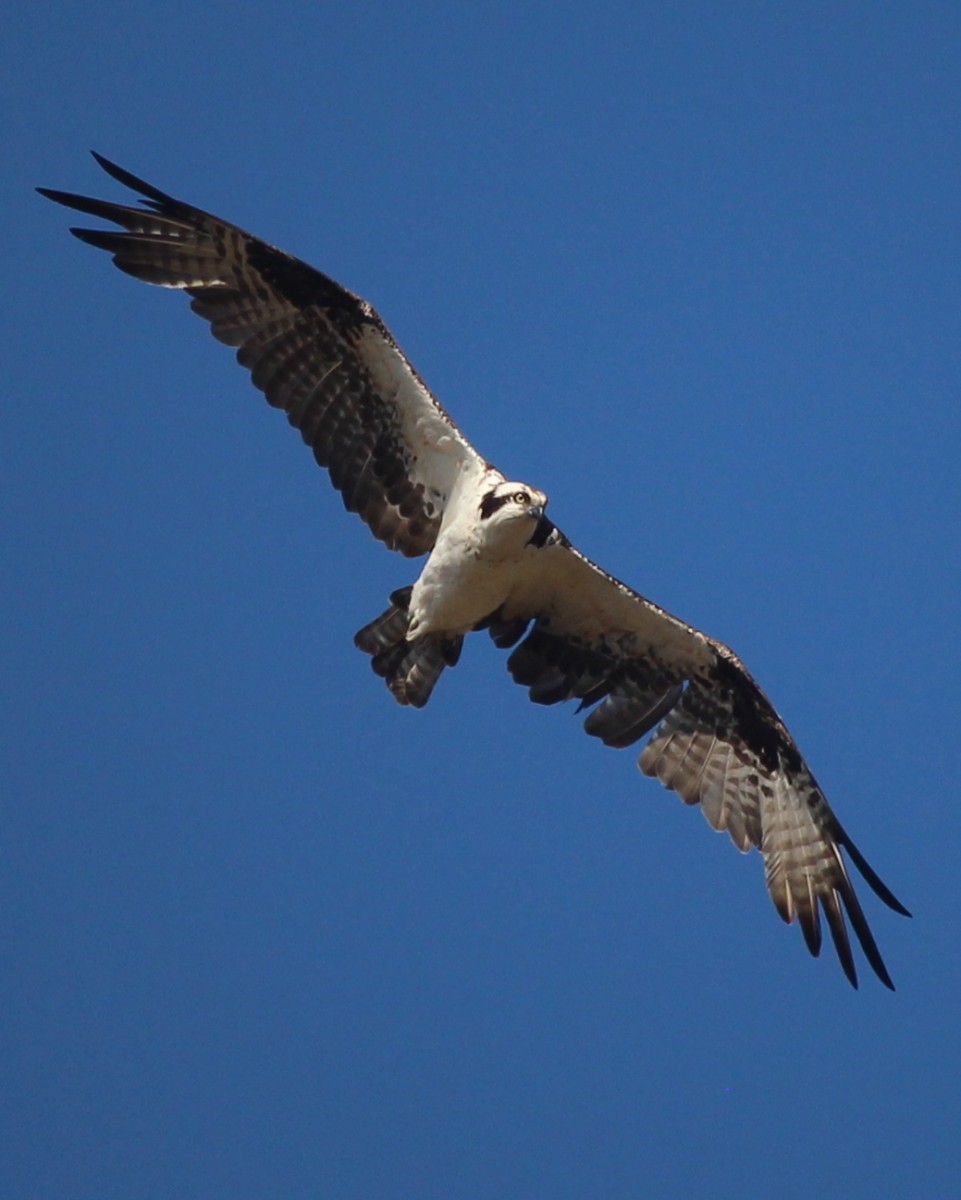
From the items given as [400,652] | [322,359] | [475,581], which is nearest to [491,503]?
[475,581]

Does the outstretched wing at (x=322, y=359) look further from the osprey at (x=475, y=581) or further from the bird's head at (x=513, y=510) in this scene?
the bird's head at (x=513, y=510)

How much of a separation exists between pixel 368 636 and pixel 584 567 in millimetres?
1265

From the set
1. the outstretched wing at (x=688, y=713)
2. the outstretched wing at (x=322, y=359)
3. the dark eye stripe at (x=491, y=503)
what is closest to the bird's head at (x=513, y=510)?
the dark eye stripe at (x=491, y=503)

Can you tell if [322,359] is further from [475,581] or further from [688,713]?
[688,713]

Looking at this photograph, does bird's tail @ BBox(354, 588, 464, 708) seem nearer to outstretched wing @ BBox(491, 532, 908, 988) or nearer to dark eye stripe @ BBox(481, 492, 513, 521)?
outstretched wing @ BBox(491, 532, 908, 988)

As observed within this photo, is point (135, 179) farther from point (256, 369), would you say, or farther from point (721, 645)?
point (721, 645)

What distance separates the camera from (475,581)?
972cm

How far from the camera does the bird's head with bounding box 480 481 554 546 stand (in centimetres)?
927

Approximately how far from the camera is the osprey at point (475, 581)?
9.67 meters

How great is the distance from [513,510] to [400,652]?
4.07 feet

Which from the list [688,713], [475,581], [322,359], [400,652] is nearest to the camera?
[475,581]

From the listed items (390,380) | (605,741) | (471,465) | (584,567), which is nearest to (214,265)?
(390,380)

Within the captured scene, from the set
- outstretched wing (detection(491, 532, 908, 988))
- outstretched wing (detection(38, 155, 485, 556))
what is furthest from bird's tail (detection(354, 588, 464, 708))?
outstretched wing (detection(491, 532, 908, 988))

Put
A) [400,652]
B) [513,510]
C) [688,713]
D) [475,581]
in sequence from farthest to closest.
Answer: [688,713]
[400,652]
[475,581]
[513,510]
